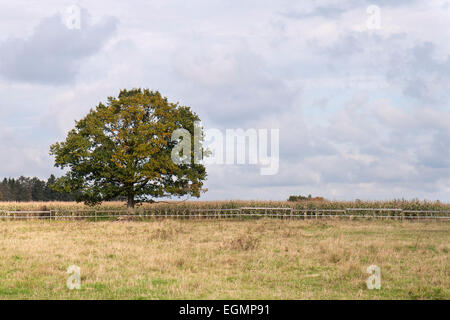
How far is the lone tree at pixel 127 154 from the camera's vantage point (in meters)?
40.4

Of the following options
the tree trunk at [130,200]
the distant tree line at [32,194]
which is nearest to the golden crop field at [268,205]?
the tree trunk at [130,200]

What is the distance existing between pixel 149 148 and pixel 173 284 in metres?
28.9

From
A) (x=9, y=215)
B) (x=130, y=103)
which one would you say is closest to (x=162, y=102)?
(x=130, y=103)

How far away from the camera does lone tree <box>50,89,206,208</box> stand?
4041 cm

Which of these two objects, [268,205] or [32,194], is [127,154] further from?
[32,194]

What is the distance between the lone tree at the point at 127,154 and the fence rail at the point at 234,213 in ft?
4.88

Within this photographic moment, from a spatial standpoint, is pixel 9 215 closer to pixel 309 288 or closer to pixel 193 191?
pixel 193 191

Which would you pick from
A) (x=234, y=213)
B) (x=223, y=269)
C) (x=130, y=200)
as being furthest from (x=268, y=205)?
(x=223, y=269)

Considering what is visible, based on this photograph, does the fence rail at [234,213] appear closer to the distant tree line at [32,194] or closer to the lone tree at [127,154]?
the lone tree at [127,154]

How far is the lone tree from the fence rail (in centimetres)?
149

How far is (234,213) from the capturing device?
144 feet

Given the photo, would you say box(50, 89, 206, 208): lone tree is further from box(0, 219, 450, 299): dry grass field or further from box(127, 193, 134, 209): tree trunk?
box(0, 219, 450, 299): dry grass field

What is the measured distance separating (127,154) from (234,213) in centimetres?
1105

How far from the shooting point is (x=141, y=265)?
583 inches
